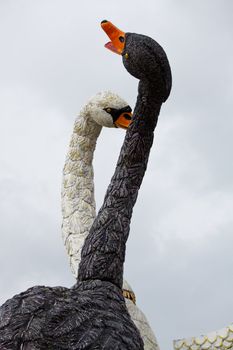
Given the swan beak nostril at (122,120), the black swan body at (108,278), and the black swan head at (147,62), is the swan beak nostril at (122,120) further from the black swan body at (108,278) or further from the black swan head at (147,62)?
the black swan head at (147,62)

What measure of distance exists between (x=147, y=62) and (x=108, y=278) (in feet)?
2.22

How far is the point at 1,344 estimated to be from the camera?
1.39 meters

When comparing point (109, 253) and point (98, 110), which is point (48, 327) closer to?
point (109, 253)

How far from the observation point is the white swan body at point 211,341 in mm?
4449

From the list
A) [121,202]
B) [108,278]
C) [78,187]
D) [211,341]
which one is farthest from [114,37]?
[211,341]

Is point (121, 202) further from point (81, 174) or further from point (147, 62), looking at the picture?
point (81, 174)

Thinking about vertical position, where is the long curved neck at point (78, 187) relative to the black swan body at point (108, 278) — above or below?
above

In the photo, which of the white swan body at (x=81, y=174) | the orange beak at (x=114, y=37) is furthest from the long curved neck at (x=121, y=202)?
the white swan body at (x=81, y=174)

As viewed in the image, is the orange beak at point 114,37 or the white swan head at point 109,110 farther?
the white swan head at point 109,110

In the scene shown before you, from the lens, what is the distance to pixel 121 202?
7.21 ft

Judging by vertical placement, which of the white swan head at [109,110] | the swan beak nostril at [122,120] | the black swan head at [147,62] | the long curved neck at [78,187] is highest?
the white swan head at [109,110]

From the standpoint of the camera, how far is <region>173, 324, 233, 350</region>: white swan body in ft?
14.6

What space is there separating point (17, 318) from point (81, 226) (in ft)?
8.63

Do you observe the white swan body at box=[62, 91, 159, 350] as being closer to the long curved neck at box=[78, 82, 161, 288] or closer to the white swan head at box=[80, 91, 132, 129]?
the white swan head at box=[80, 91, 132, 129]
